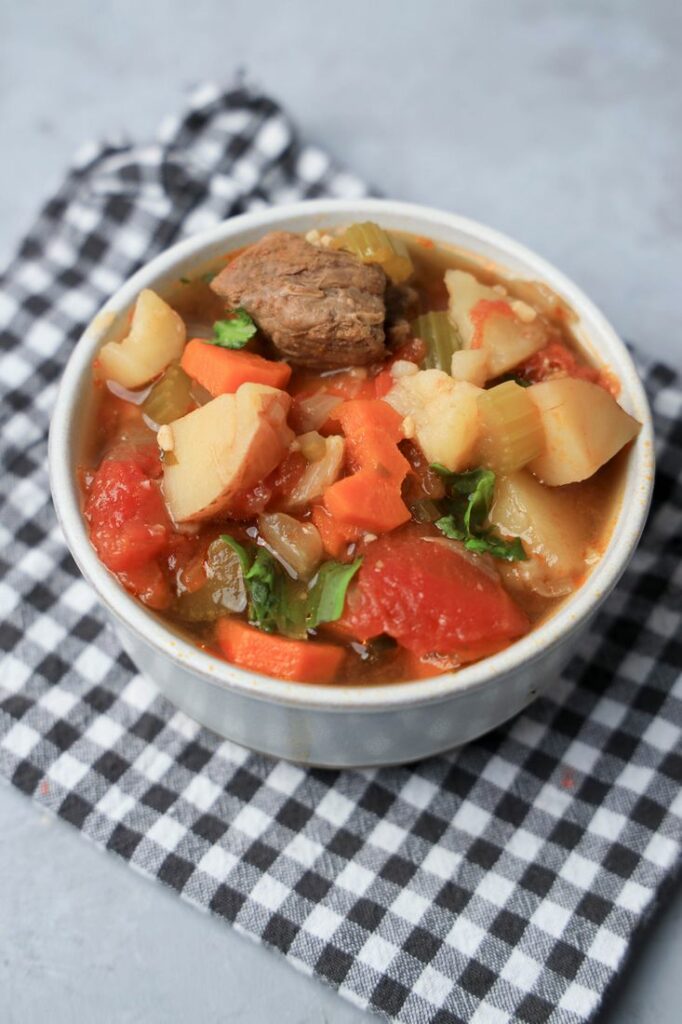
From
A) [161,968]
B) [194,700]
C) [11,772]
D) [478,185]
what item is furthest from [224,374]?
[478,185]

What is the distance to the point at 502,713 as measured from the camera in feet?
9.43

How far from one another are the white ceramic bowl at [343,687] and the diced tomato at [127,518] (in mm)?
41

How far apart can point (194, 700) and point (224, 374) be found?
2.58ft

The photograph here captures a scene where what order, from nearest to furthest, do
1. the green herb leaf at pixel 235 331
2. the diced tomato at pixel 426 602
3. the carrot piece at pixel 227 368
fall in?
the diced tomato at pixel 426 602 → the carrot piece at pixel 227 368 → the green herb leaf at pixel 235 331

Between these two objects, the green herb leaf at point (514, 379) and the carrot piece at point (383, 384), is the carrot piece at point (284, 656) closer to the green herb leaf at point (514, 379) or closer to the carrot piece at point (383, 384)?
the carrot piece at point (383, 384)

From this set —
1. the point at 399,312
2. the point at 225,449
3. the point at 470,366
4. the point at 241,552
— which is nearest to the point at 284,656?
the point at 241,552

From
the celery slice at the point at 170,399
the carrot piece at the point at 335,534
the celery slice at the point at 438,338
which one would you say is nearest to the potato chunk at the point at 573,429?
the celery slice at the point at 438,338

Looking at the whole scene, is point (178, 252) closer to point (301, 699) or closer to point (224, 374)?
point (224, 374)

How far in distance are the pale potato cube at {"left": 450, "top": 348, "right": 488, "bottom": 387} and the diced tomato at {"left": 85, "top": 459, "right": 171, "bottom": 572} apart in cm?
77

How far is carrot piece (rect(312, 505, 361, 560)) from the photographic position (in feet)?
8.66

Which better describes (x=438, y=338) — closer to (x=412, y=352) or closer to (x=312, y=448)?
(x=412, y=352)

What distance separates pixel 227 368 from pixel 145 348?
29 cm

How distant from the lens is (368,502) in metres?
2.60

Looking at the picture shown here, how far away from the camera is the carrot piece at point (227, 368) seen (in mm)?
2771
